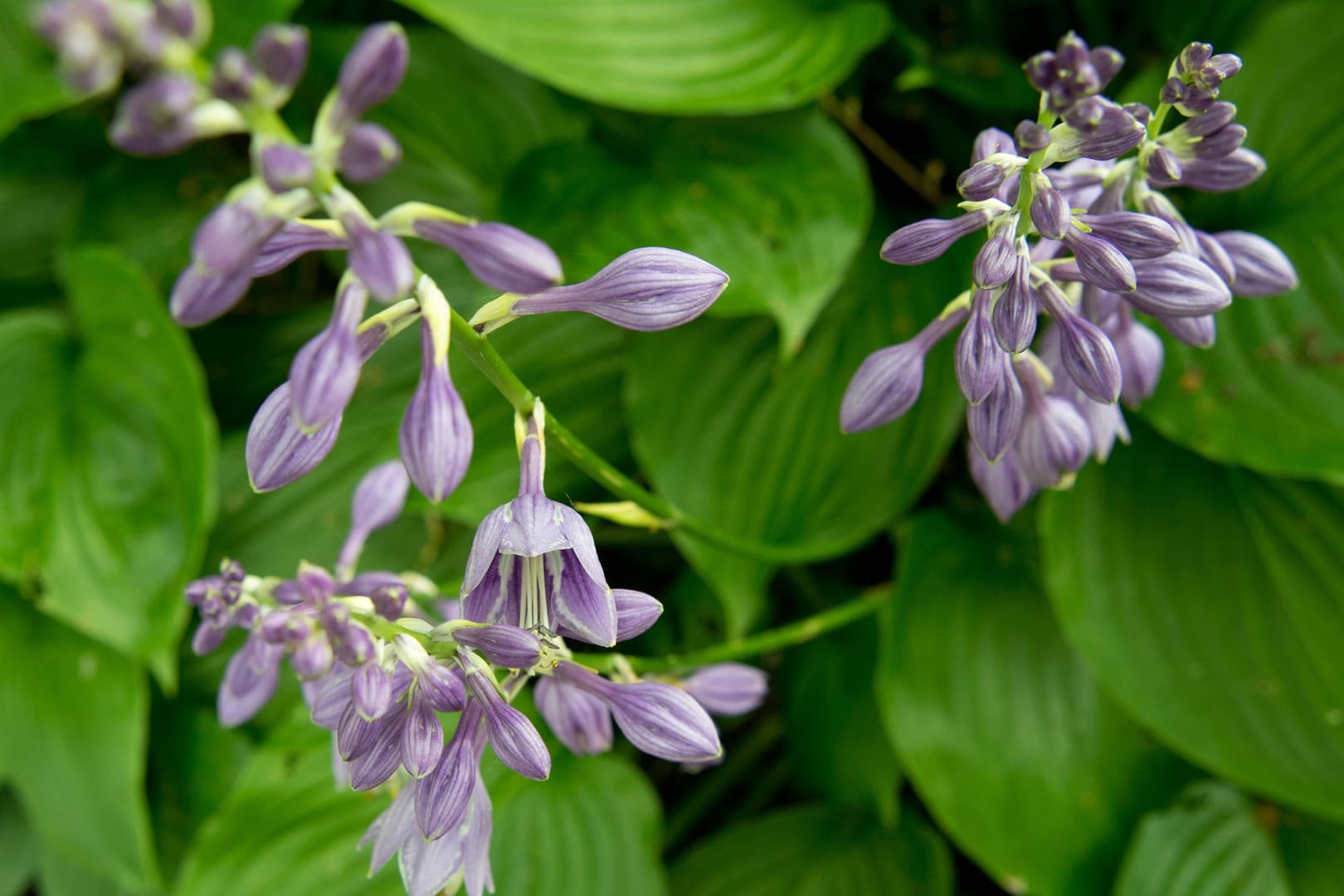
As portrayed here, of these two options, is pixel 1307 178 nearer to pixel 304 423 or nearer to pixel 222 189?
pixel 304 423

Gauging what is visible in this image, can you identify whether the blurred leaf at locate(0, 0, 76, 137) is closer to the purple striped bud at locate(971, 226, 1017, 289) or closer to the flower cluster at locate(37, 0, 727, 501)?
the flower cluster at locate(37, 0, 727, 501)

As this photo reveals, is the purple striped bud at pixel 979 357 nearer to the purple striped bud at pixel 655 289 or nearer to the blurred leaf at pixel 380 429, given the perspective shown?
the purple striped bud at pixel 655 289

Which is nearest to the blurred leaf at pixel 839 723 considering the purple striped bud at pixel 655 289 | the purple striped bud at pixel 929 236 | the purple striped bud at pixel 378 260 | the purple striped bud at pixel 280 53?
the purple striped bud at pixel 929 236

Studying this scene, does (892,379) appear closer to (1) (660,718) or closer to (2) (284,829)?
(1) (660,718)

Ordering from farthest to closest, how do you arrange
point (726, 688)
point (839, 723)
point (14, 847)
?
point (14, 847) → point (839, 723) → point (726, 688)

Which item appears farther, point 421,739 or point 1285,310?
point 1285,310

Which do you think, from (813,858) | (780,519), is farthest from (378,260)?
(813,858)
